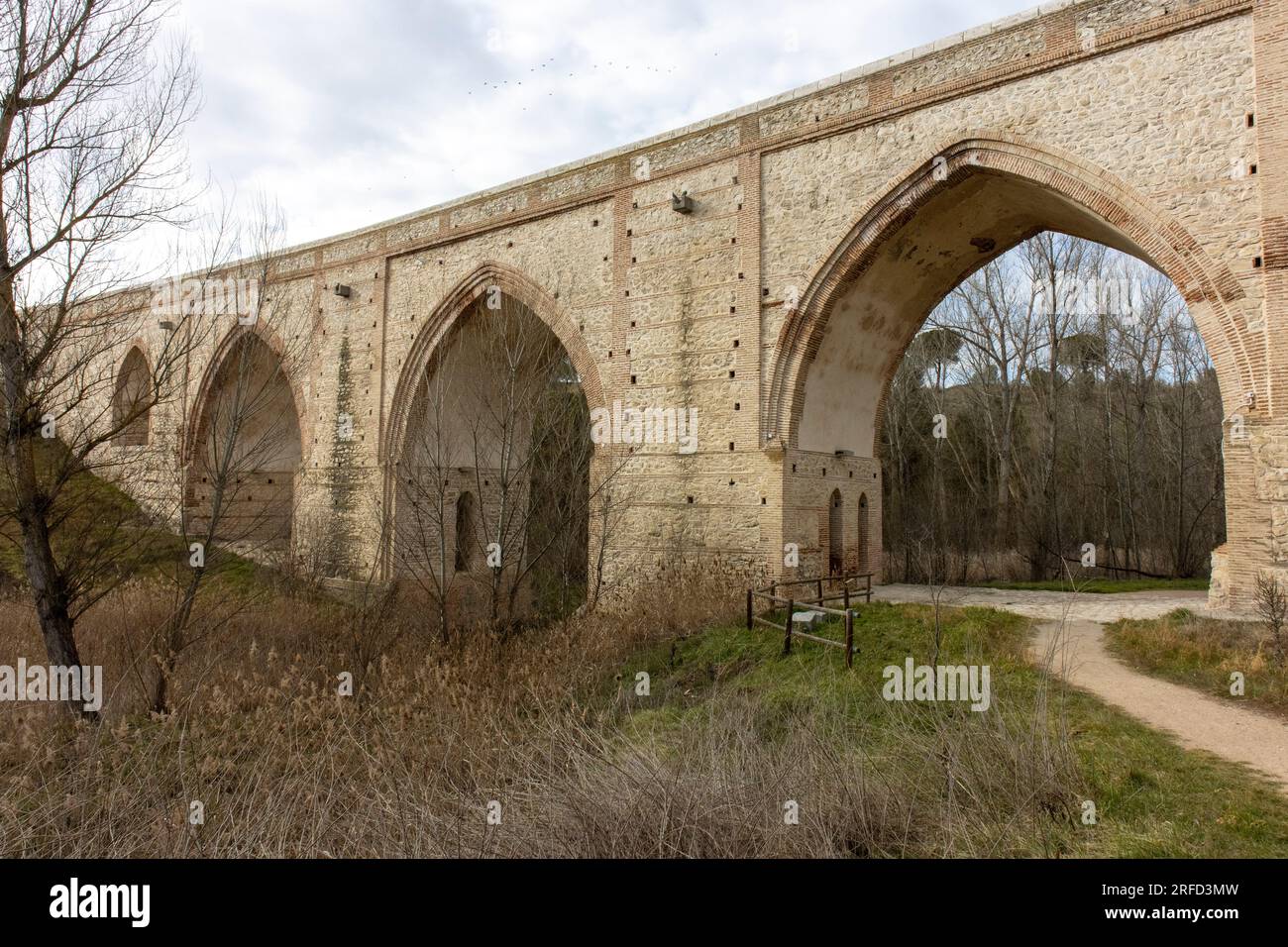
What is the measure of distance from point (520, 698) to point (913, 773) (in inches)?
171

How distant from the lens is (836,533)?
515 inches

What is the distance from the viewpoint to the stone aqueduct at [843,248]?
853 cm

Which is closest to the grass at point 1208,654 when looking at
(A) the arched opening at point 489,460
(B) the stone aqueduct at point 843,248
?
(B) the stone aqueduct at point 843,248

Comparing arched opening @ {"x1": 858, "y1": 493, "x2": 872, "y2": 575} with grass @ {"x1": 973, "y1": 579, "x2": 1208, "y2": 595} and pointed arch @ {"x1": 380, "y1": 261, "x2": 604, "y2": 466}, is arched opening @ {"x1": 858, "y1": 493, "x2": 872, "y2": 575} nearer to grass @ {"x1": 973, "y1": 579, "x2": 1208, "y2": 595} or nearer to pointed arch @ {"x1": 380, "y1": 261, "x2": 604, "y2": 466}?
grass @ {"x1": 973, "y1": 579, "x2": 1208, "y2": 595}

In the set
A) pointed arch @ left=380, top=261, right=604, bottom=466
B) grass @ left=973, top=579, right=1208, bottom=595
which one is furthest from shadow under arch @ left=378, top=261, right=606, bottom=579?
grass @ left=973, top=579, right=1208, bottom=595

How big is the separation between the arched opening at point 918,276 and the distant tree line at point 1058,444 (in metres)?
4.79

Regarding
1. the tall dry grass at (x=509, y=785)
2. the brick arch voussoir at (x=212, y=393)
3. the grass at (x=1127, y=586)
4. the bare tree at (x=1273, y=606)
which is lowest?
the tall dry grass at (x=509, y=785)

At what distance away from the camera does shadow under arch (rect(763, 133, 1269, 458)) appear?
28.7ft

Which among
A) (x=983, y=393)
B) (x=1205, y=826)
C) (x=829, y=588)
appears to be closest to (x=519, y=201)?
(x=829, y=588)

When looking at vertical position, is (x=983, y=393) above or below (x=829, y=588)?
above

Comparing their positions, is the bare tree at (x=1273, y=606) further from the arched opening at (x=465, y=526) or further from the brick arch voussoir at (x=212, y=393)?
the brick arch voussoir at (x=212, y=393)

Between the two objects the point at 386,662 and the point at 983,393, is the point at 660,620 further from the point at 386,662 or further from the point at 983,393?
the point at 983,393

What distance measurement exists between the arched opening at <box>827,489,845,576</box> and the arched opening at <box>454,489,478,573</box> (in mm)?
8086

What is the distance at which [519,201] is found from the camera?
15.1 m
